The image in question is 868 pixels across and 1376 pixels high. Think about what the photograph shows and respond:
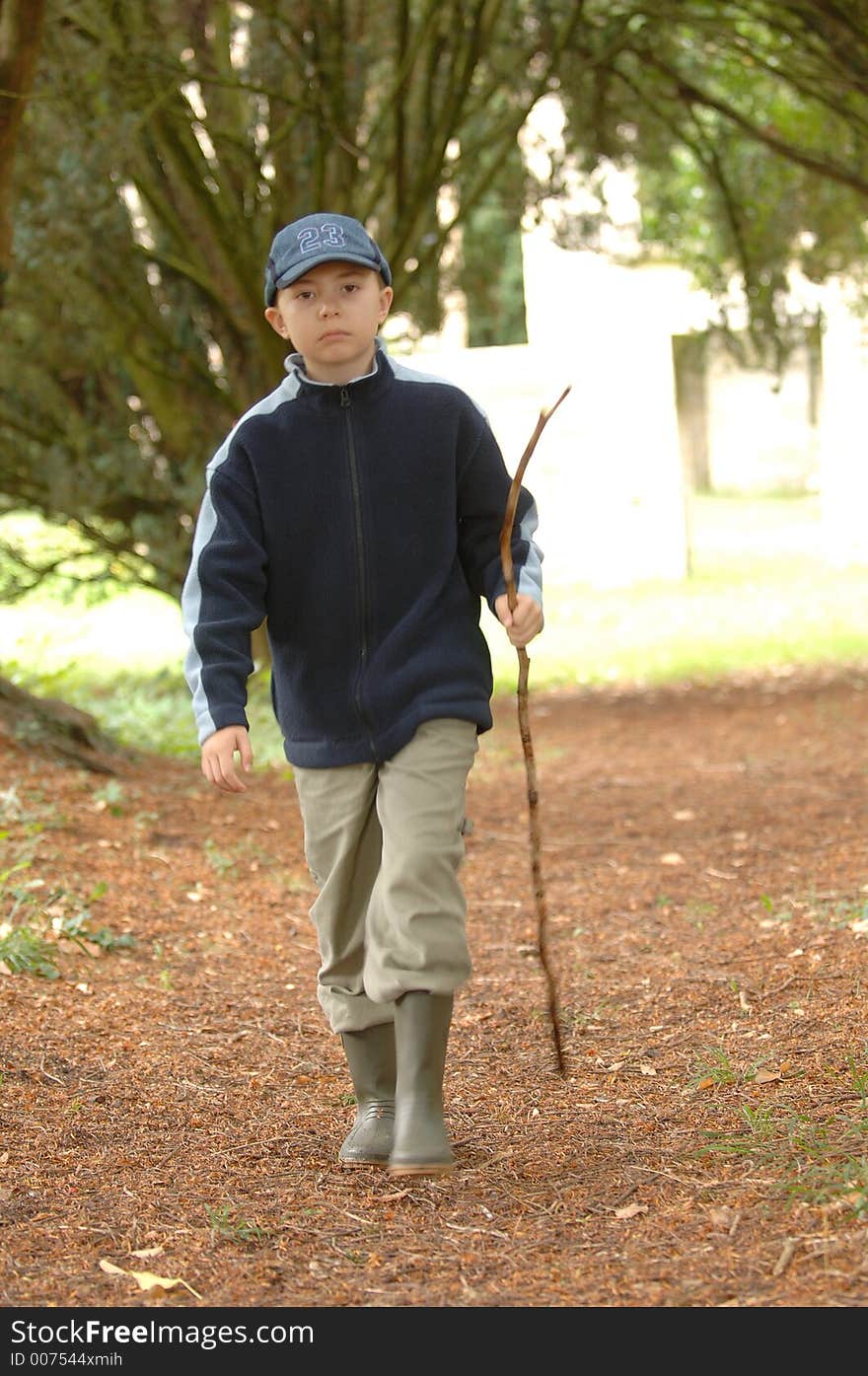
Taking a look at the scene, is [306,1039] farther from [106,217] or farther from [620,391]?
[620,391]

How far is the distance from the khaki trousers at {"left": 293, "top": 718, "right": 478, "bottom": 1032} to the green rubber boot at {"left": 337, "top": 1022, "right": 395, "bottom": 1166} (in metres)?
0.05

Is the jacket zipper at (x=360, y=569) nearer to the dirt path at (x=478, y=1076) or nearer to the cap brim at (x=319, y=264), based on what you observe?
the cap brim at (x=319, y=264)

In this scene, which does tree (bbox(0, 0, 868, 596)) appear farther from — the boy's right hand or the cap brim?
the boy's right hand

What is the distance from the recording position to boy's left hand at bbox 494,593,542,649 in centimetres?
334

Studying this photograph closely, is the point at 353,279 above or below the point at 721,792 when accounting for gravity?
above

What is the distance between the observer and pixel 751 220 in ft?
38.7

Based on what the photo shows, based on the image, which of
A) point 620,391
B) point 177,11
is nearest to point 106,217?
point 177,11

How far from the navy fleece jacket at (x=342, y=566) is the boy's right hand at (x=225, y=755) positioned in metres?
0.05

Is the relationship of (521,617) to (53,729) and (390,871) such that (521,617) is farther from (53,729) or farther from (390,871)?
(53,729)

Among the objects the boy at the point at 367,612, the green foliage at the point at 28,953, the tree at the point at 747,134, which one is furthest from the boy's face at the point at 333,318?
the tree at the point at 747,134

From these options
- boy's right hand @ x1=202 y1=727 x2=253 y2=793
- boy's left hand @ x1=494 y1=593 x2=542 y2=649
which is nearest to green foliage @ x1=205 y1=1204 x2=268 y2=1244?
boy's right hand @ x1=202 y1=727 x2=253 y2=793

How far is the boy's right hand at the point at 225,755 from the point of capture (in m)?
3.27

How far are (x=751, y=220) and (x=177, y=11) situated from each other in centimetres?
477
